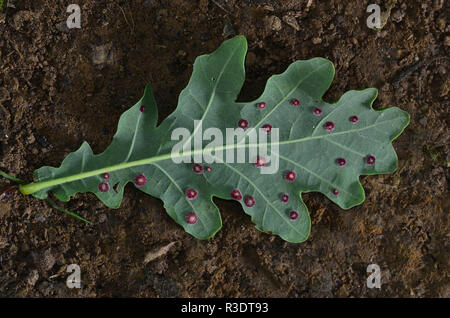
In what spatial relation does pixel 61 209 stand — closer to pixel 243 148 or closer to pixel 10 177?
pixel 10 177

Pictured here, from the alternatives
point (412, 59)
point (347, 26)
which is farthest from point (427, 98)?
point (347, 26)

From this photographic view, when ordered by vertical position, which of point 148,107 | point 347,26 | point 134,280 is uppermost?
point 347,26

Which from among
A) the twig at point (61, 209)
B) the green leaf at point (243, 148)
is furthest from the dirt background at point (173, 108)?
the green leaf at point (243, 148)

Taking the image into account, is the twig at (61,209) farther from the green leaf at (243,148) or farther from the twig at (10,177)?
the twig at (10,177)

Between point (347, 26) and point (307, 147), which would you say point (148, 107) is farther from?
point (347, 26)

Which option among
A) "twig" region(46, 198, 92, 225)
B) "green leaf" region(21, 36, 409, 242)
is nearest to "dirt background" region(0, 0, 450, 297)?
"twig" region(46, 198, 92, 225)

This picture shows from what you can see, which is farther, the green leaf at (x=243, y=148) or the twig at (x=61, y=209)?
the twig at (x=61, y=209)
